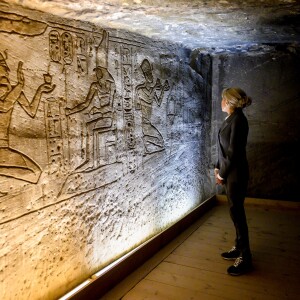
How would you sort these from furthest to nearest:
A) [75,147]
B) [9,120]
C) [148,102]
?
[148,102], [75,147], [9,120]

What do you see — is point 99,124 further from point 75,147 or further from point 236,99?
point 236,99

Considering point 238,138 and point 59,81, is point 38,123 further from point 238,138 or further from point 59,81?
point 238,138

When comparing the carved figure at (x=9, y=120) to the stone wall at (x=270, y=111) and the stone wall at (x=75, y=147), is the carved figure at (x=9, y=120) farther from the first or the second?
the stone wall at (x=270, y=111)

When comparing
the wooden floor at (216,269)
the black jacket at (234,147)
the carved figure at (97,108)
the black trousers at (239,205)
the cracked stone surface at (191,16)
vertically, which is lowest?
the wooden floor at (216,269)

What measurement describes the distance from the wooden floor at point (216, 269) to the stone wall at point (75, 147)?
0.38 m

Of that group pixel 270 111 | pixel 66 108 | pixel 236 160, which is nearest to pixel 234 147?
pixel 236 160

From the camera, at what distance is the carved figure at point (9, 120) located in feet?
6.96

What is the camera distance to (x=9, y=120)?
216 cm

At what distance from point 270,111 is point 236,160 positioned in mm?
2837

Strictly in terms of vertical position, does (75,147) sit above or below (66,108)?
below

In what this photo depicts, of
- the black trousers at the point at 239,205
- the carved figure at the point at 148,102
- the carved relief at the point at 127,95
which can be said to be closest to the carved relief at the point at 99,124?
the carved relief at the point at 127,95

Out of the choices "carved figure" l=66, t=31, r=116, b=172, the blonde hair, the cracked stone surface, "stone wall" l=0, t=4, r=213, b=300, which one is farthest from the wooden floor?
the cracked stone surface

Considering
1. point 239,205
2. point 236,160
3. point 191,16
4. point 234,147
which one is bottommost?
point 239,205

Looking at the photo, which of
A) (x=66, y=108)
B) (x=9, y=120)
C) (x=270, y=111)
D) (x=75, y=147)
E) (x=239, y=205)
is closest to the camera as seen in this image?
(x=9, y=120)
